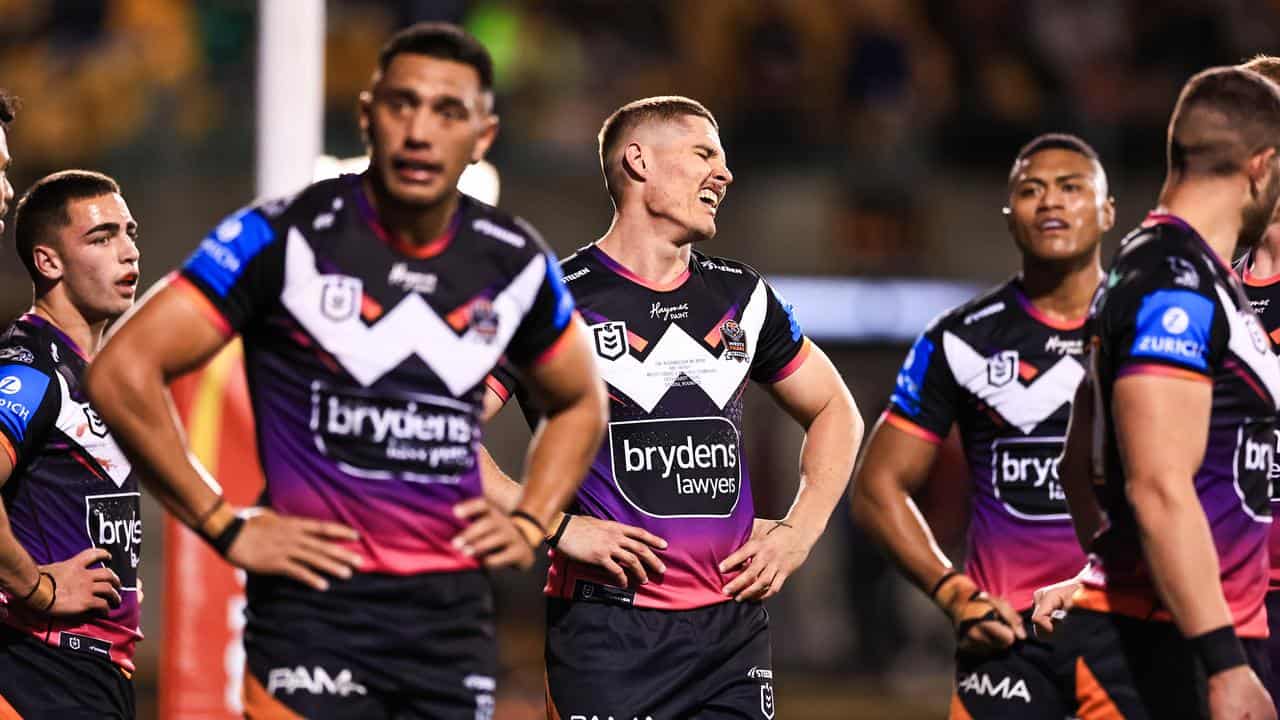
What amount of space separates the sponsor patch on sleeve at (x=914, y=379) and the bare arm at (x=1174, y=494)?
73.8 inches

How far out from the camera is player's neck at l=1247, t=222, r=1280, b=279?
6.02 metres

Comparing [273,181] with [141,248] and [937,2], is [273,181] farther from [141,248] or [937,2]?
[937,2]

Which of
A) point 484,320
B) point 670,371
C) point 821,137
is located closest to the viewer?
point 484,320


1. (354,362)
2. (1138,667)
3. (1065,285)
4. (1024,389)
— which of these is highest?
(1065,285)

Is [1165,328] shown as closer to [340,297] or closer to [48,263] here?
[340,297]

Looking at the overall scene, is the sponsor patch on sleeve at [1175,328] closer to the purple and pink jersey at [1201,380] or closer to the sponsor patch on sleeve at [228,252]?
the purple and pink jersey at [1201,380]

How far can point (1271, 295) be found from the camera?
595cm

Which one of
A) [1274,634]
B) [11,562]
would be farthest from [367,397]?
[1274,634]

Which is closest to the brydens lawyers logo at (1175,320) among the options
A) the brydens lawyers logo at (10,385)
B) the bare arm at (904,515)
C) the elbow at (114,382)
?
the bare arm at (904,515)

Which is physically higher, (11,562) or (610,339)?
(610,339)

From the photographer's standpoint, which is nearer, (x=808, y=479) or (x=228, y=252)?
(x=228, y=252)

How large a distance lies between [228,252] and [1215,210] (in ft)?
8.30

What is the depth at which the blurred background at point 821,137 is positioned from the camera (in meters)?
16.5

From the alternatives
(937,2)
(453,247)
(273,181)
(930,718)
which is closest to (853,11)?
(937,2)
